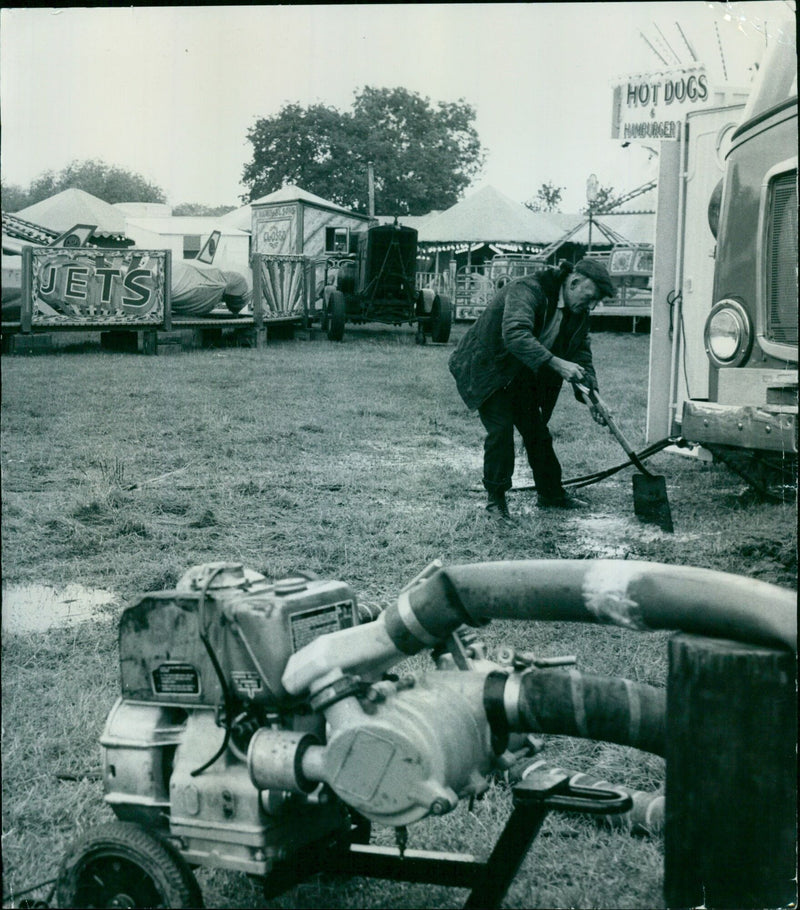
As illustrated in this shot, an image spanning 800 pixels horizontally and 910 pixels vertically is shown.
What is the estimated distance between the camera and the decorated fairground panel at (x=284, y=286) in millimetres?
15234

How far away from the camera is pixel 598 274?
18.3 feet

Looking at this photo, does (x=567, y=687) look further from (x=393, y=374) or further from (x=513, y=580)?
(x=393, y=374)

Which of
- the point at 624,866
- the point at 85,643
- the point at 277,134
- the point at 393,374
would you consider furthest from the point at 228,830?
the point at 393,374

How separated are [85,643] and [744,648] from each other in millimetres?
2704

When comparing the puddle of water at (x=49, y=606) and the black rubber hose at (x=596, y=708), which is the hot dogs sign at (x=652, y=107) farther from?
the black rubber hose at (x=596, y=708)

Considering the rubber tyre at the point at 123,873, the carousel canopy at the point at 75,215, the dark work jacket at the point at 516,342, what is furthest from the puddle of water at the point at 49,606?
the carousel canopy at the point at 75,215

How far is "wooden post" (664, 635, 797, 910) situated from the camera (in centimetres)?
163

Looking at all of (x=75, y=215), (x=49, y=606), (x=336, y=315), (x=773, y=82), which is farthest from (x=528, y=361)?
(x=336, y=315)

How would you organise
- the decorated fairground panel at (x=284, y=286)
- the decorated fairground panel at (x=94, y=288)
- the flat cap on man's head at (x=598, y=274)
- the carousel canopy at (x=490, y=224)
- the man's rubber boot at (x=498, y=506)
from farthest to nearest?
the carousel canopy at (x=490, y=224) < the decorated fairground panel at (x=284, y=286) < the decorated fairground panel at (x=94, y=288) < the man's rubber boot at (x=498, y=506) < the flat cap on man's head at (x=598, y=274)

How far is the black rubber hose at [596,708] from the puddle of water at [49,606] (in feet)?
8.35

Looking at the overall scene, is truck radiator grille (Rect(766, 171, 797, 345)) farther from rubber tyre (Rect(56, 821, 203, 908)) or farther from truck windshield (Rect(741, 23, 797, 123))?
rubber tyre (Rect(56, 821, 203, 908))

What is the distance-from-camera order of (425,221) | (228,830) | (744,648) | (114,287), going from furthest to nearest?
(425,221), (114,287), (228,830), (744,648)

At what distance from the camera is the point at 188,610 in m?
2.08

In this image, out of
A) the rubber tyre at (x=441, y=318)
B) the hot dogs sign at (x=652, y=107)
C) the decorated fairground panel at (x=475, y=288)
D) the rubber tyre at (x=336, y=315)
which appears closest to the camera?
the hot dogs sign at (x=652, y=107)
